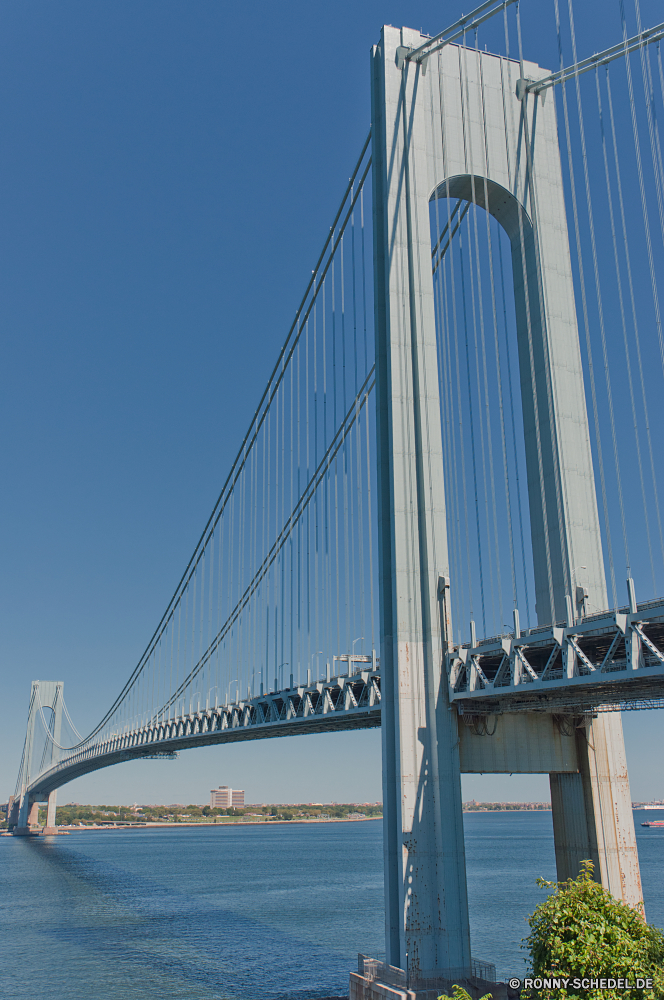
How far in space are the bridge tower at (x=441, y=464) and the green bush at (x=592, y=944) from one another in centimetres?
839

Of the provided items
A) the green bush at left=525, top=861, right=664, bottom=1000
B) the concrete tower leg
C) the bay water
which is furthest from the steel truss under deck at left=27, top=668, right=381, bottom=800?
the green bush at left=525, top=861, right=664, bottom=1000

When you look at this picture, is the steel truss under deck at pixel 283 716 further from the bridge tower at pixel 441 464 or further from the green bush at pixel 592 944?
the green bush at pixel 592 944

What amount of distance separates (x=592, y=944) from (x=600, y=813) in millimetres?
11302

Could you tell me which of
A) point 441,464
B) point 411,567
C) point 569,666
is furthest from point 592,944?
point 441,464

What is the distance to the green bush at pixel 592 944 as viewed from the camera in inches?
414

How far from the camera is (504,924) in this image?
42562mm

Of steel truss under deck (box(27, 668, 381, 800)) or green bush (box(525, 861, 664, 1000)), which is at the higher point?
steel truss under deck (box(27, 668, 381, 800))

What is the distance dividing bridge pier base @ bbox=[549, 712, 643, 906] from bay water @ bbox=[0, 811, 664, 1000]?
36.9 ft

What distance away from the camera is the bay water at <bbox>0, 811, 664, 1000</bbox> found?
3077 cm

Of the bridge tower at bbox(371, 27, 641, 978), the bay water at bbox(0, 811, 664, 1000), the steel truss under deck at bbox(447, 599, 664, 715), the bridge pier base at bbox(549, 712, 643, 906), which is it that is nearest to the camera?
the steel truss under deck at bbox(447, 599, 664, 715)

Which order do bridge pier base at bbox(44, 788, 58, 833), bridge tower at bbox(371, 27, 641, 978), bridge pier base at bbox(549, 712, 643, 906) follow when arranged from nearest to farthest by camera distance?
bridge tower at bbox(371, 27, 641, 978)
bridge pier base at bbox(549, 712, 643, 906)
bridge pier base at bbox(44, 788, 58, 833)

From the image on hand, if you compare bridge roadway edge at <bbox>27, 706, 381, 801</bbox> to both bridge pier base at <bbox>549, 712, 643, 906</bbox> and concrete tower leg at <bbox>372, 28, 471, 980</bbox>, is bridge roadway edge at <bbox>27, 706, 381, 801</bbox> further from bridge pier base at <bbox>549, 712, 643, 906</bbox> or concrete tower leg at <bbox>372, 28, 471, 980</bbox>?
bridge pier base at <bbox>549, 712, 643, 906</bbox>

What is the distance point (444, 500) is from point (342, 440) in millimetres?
14082

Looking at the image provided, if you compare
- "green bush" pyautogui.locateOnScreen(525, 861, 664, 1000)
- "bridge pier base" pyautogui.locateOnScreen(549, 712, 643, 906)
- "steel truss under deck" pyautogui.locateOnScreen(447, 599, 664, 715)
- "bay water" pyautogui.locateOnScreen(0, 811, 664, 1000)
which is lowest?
"bay water" pyautogui.locateOnScreen(0, 811, 664, 1000)
